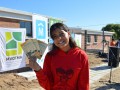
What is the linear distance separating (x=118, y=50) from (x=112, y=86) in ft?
17.1

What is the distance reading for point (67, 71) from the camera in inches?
93.6

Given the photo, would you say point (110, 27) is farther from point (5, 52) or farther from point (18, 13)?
point (5, 52)

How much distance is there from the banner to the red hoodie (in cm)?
623

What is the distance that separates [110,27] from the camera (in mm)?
64062

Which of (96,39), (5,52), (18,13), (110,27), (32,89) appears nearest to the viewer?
(32,89)

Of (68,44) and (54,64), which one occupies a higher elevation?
(68,44)

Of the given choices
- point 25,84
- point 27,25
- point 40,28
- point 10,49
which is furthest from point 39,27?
point 27,25

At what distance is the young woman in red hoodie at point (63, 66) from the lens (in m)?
2.38

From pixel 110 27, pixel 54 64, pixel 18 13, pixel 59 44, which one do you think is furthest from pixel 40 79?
pixel 110 27

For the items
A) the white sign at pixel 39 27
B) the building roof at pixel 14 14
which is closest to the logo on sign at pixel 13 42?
the white sign at pixel 39 27

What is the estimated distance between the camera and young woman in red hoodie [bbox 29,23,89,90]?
2379 millimetres

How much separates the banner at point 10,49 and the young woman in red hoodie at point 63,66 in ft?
20.4

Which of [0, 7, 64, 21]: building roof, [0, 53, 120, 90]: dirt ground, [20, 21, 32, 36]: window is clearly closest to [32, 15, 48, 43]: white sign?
[0, 53, 120, 90]: dirt ground

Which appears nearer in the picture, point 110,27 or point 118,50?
point 118,50
